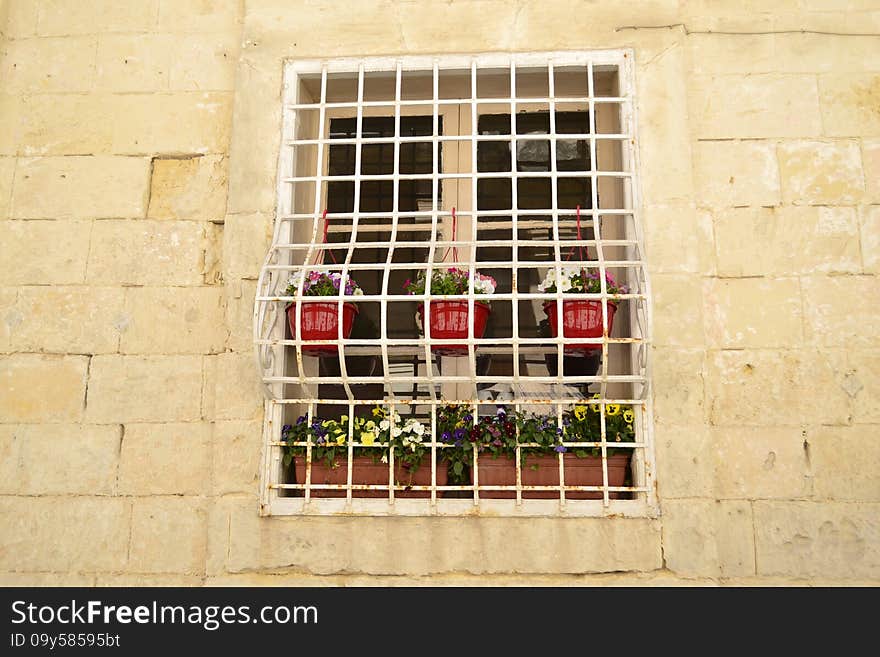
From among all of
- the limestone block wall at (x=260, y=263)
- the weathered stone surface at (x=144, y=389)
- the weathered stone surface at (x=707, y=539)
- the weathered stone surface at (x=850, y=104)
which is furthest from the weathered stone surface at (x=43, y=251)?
the weathered stone surface at (x=850, y=104)

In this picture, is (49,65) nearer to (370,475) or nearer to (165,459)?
(165,459)

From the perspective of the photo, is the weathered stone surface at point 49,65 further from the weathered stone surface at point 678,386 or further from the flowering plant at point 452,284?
the weathered stone surface at point 678,386

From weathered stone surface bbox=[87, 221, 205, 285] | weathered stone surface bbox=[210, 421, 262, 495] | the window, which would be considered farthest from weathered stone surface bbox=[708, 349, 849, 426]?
weathered stone surface bbox=[87, 221, 205, 285]

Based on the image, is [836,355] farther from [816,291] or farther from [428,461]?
[428,461]

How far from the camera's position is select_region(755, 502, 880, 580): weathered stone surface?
10.2 ft

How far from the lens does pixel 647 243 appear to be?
3.38 metres

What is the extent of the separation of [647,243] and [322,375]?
1456 mm

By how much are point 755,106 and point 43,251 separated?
10.1ft

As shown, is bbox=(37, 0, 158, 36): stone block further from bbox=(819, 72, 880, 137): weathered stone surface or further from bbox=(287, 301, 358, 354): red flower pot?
bbox=(819, 72, 880, 137): weathered stone surface

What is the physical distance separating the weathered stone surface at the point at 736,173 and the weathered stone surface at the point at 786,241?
6cm

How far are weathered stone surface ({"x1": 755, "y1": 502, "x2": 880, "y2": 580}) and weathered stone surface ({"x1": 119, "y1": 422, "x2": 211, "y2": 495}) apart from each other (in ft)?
7.07

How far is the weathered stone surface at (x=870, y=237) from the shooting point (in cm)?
336
